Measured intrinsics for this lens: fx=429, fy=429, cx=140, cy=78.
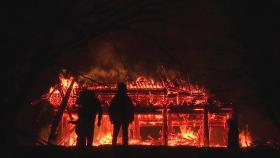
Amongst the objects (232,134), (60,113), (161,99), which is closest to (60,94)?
(60,113)

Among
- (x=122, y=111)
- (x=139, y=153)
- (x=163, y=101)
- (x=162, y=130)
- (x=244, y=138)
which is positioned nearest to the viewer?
(x=139, y=153)

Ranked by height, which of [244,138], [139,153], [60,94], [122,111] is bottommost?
[244,138]

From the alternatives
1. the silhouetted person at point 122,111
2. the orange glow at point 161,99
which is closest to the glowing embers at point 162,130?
the orange glow at point 161,99

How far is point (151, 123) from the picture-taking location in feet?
85.8

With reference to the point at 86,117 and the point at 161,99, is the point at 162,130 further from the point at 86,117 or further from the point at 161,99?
the point at 86,117

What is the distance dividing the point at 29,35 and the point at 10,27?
357 millimetres

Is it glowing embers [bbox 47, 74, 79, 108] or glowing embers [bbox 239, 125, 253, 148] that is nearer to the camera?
glowing embers [bbox 47, 74, 79, 108]

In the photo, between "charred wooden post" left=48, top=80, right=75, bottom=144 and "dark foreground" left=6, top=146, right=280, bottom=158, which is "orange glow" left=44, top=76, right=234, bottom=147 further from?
"dark foreground" left=6, top=146, right=280, bottom=158

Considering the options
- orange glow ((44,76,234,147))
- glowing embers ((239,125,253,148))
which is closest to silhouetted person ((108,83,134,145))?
orange glow ((44,76,234,147))

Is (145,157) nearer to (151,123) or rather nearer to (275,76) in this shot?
(275,76)

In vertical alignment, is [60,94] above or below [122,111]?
above

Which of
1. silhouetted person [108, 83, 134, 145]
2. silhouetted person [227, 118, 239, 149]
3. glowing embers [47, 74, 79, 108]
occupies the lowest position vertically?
silhouetted person [227, 118, 239, 149]

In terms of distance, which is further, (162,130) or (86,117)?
(162,130)

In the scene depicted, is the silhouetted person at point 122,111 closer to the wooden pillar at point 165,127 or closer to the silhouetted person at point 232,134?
the silhouetted person at point 232,134
